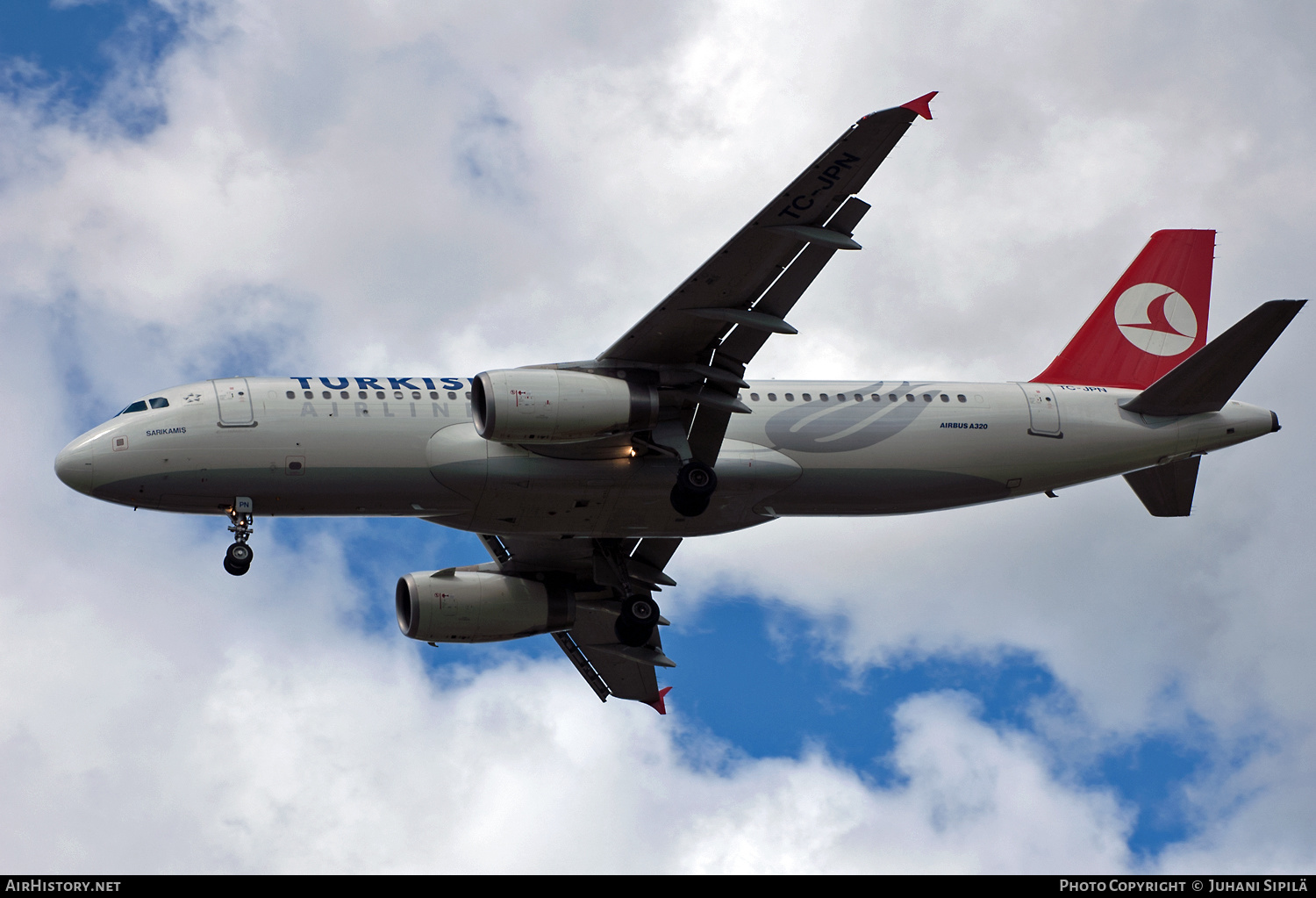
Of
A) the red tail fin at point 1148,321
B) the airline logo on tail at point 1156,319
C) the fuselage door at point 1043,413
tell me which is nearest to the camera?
the fuselage door at point 1043,413

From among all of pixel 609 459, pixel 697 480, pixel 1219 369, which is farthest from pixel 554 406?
pixel 1219 369

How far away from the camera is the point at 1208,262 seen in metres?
43.4

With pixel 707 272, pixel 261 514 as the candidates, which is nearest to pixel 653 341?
pixel 707 272

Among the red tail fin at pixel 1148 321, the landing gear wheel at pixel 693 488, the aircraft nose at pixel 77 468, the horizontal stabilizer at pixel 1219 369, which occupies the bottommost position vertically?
the aircraft nose at pixel 77 468

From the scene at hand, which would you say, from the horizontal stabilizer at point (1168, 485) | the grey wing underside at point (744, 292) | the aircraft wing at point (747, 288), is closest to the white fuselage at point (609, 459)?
the horizontal stabilizer at point (1168, 485)

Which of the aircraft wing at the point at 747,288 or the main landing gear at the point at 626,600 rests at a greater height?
the aircraft wing at the point at 747,288

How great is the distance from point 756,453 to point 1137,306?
13.4 m

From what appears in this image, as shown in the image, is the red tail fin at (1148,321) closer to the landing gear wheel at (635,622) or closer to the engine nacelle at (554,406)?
the landing gear wheel at (635,622)

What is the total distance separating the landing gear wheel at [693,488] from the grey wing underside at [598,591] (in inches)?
259

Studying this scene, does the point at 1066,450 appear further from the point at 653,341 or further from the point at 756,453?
the point at 653,341

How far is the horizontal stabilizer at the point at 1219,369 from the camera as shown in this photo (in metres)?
36.1

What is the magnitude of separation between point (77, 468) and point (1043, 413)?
23.4 m

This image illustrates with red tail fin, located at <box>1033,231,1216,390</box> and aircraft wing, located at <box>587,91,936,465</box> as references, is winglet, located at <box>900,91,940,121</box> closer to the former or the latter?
aircraft wing, located at <box>587,91,936,465</box>

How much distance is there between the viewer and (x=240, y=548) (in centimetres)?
3444
